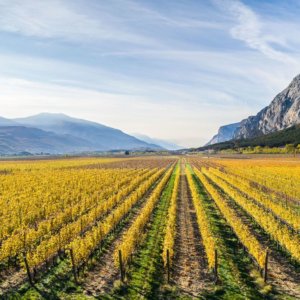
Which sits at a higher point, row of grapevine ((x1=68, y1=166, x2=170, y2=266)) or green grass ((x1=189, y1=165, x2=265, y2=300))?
row of grapevine ((x1=68, y1=166, x2=170, y2=266))

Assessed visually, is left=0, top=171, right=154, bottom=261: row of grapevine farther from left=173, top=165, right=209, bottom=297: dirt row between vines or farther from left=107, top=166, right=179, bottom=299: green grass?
left=173, top=165, right=209, bottom=297: dirt row between vines

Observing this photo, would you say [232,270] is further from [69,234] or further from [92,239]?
[69,234]

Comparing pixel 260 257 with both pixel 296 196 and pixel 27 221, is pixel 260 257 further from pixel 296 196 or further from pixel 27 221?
pixel 296 196

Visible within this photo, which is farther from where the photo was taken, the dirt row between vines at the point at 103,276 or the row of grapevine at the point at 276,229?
the row of grapevine at the point at 276,229

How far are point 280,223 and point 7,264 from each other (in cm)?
1806

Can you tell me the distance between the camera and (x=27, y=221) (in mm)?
23969

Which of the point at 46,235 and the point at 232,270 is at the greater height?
the point at 46,235

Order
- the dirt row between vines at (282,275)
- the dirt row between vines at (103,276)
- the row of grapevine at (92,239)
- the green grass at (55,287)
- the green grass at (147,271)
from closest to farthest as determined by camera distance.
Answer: the green grass at (147,271), the green grass at (55,287), the dirt row between vines at (282,275), the dirt row between vines at (103,276), the row of grapevine at (92,239)

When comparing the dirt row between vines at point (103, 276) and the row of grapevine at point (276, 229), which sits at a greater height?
the row of grapevine at point (276, 229)

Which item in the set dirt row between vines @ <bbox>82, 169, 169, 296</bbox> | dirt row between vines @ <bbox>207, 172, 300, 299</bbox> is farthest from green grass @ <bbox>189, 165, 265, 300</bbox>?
dirt row between vines @ <bbox>82, 169, 169, 296</bbox>

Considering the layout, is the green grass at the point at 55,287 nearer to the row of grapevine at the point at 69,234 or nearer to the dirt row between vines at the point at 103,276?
the dirt row between vines at the point at 103,276

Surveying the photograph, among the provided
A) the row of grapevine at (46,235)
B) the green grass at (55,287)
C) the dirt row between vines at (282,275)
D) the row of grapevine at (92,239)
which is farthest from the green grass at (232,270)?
the row of grapevine at (46,235)

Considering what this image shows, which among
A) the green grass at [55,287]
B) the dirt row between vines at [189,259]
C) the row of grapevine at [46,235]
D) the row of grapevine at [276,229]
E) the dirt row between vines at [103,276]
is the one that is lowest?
the green grass at [55,287]

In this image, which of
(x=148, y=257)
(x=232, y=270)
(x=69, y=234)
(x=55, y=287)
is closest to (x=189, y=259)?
(x=148, y=257)
